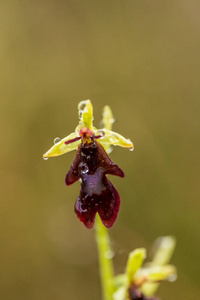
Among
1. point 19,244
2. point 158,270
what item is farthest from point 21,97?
point 158,270

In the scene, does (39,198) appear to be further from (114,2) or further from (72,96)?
(114,2)

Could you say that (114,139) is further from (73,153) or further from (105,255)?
(73,153)

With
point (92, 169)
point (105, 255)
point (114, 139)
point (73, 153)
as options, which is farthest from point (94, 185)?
point (73, 153)

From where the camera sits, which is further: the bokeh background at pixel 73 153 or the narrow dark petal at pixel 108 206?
the bokeh background at pixel 73 153

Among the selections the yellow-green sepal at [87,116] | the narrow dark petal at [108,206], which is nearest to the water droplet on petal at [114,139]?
the yellow-green sepal at [87,116]

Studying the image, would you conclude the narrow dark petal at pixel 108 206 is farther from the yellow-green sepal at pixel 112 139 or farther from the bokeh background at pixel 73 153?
the bokeh background at pixel 73 153
